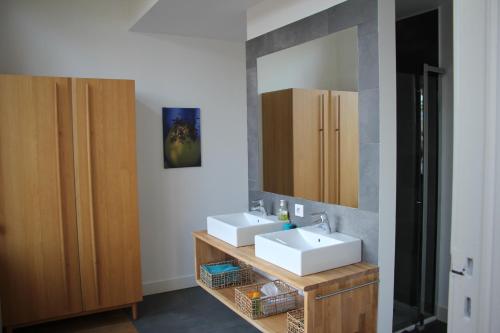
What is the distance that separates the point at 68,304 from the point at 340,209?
2.25 meters

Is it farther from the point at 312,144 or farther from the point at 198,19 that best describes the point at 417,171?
the point at 198,19

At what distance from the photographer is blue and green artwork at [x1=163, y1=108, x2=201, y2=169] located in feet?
13.0

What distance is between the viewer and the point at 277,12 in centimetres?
295

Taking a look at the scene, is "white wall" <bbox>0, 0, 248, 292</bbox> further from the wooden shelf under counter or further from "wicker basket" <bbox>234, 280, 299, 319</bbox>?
the wooden shelf under counter

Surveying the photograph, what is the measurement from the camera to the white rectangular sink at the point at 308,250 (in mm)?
2139

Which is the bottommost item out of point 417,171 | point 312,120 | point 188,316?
point 188,316

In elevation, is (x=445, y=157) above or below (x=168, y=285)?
above

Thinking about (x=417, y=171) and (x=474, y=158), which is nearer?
(x=474, y=158)

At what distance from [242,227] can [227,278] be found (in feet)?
1.87

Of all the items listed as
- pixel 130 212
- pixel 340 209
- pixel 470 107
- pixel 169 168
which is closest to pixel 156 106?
pixel 169 168

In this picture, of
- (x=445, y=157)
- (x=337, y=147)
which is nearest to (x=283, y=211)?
(x=337, y=147)

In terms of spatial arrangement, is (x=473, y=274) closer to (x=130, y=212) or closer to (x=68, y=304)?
(x=130, y=212)

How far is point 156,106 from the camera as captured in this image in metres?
3.91

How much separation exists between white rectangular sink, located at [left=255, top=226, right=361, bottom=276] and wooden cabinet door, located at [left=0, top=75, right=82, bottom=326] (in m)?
1.64
